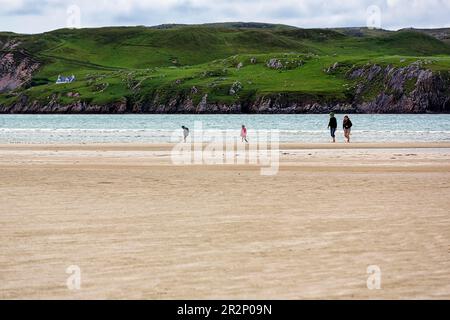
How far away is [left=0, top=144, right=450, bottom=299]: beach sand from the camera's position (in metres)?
11.2

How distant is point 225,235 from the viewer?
49.7 feet

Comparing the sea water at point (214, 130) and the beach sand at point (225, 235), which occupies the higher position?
Result: the sea water at point (214, 130)

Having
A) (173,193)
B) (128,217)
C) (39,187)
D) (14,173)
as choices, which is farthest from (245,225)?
(14,173)

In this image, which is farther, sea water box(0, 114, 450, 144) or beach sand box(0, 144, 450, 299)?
sea water box(0, 114, 450, 144)

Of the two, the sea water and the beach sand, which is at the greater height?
the sea water

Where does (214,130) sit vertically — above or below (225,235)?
above

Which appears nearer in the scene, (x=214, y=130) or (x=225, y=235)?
(x=225, y=235)

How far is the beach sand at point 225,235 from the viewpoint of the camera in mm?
11164

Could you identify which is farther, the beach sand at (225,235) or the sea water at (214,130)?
the sea water at (214,130)
